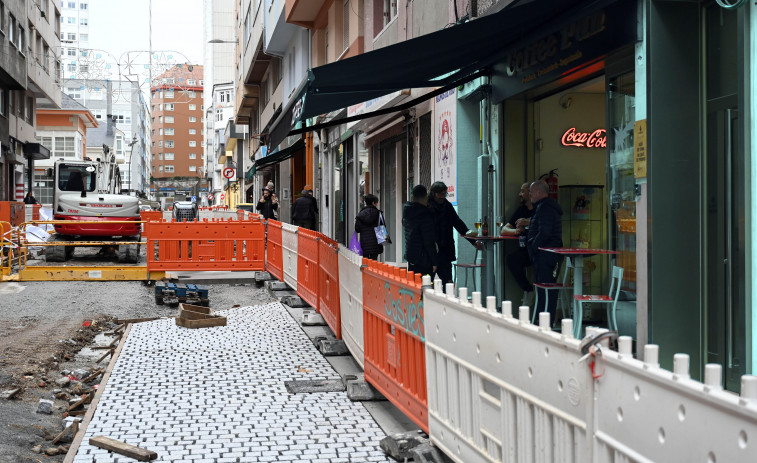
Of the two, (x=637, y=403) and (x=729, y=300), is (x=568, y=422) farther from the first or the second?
(x=729, y=300)

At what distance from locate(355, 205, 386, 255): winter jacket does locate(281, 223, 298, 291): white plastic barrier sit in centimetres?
115

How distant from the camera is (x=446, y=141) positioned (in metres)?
12.8

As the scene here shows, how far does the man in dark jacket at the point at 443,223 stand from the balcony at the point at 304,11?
13927mm

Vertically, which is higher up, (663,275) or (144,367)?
(663,275)

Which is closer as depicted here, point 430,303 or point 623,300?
point 430,303

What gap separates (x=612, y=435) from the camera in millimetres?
2801

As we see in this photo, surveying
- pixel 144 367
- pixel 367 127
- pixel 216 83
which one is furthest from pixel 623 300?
pixel 216 83

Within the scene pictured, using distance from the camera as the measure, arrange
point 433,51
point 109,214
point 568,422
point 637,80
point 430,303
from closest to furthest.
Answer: point 568,422 → point 430,303 → point 637,80 → point 433,51 → point 109,214

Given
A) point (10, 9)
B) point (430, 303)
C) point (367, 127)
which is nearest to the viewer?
point (430, 303)

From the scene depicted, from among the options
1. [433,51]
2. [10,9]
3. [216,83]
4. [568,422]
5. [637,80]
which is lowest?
[568,422]

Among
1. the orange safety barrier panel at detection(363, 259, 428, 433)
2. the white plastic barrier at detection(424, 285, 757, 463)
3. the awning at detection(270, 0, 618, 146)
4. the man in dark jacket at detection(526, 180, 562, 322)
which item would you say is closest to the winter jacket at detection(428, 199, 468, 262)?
the awning at detection(270, 0, 618, 146)

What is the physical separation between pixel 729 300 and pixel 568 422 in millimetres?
3869

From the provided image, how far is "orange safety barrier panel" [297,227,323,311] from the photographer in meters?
11.1

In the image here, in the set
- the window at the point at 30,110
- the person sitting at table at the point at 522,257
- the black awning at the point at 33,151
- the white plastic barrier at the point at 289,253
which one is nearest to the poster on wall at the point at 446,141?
the person sitting at table at the point at 522,257
